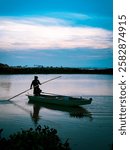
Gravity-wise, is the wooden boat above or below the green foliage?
below

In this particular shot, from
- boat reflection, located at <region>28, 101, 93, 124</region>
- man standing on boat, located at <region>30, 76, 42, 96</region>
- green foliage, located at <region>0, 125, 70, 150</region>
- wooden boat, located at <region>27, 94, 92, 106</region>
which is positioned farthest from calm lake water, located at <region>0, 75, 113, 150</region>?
green foliage, located at <region>0, 125, 70, 150</region>

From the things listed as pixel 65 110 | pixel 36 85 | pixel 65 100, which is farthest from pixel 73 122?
pixel 36 85

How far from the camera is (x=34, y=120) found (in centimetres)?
554

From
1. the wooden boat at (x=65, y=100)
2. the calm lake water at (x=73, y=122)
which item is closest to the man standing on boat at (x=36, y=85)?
the wooden boat at (x=65, y=100)

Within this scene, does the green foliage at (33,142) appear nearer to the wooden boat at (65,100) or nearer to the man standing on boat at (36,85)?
the wooden boat at (65,100)

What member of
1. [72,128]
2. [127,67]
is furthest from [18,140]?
[72,128]

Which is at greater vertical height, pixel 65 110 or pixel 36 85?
pixel 36 85

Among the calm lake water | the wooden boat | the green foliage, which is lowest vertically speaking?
the calm lake water

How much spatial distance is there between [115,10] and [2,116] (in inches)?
170

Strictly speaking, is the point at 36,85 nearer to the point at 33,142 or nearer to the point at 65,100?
the point at 65,100

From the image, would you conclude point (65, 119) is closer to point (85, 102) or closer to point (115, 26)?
point (85, 102)

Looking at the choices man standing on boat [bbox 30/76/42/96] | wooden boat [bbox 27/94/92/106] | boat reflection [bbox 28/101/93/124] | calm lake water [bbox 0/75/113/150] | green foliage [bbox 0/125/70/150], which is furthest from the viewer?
man standing on boat [bbox 30/76/42/96]

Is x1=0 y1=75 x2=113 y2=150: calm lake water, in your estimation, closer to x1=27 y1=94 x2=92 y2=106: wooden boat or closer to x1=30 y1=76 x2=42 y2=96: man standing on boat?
x1=27 y1=94 x2=92 y2=106: wooden boat

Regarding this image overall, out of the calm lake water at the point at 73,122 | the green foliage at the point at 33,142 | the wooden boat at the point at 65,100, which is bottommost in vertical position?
the calm lake water at the point at 73,122
